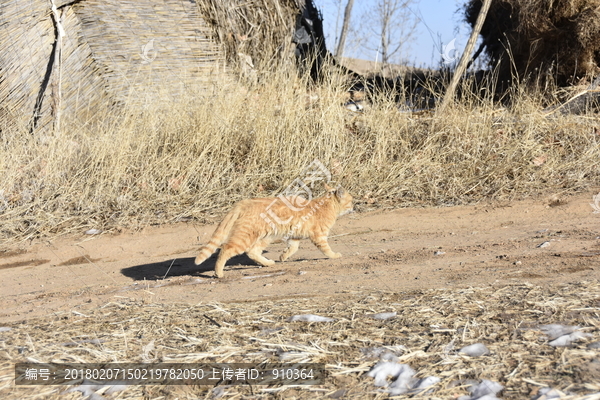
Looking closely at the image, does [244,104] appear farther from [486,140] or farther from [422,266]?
[422,266]

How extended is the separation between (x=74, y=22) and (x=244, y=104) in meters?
3.53

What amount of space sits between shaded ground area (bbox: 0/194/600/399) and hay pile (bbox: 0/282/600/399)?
0.01 m

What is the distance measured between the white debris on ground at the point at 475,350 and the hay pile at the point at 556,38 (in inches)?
265

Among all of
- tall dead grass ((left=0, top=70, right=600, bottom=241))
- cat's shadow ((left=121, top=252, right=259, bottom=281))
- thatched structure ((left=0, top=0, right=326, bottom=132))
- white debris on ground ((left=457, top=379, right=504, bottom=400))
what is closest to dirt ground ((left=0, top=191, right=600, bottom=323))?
cat's shadow ((left=121, top=252, right=259, bottom=281))

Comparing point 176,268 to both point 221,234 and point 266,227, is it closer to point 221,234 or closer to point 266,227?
point 221,234

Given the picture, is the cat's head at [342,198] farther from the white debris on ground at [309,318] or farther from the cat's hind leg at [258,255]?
the white debris on ground at [309,318]

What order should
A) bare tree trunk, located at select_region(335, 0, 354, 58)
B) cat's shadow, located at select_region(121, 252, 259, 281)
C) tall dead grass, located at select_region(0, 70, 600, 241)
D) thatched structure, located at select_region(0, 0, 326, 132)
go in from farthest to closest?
bare tree trunk, located at select_region(335, 0, 354, 58), thatched structure, located at select_region(0, 0, 326, 132), tall dead grass, located at select_region(0, 70, 600, 241), cat's shadow, located at select_region(121, 252, 259, 281)

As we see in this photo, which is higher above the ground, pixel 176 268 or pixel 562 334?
pixel 562 334

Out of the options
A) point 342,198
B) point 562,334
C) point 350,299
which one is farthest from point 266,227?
point 562,334

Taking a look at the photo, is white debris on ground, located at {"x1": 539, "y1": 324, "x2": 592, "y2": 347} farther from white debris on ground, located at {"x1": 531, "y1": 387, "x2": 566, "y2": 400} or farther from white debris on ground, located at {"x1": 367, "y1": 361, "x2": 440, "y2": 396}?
white debris on ground, located at {"x1": 367, "y1": 361, "x2": 440, "y2": 396}

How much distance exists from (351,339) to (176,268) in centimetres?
316

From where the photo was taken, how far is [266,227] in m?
5.47

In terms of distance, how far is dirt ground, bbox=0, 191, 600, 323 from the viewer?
4395 millimetres

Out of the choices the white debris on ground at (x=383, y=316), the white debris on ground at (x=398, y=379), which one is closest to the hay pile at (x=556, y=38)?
the white debris on ground at (x=383, y=316)
